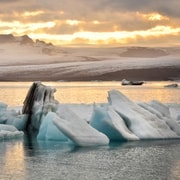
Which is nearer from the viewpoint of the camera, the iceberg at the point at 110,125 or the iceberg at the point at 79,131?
the iceberg at the point at 79,131

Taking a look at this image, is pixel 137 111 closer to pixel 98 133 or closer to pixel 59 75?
pixel 98 133

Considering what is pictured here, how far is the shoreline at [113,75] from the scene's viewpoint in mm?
81312

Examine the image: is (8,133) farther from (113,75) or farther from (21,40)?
(21,40)

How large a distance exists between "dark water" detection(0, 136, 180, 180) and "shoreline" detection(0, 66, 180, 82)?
65350 millimetres

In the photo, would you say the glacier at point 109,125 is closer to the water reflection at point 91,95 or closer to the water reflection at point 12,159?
the water reflection at point 12,159

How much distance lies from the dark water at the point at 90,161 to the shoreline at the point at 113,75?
6535 centimetres

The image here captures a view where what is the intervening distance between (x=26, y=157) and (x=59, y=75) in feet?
228

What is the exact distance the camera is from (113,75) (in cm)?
8494

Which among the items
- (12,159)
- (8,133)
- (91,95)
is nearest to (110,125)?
(8,133)

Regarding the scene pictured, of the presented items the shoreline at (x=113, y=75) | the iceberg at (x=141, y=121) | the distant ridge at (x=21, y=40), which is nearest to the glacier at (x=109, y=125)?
the iceberg at (x=141, y=121)

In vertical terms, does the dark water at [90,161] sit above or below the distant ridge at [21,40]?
below

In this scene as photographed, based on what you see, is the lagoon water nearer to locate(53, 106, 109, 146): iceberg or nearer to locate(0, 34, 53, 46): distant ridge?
locate(53, 106, 109, 146): iceberg

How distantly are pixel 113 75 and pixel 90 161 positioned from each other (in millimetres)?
73539

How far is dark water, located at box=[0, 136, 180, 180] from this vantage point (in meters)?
10.2
